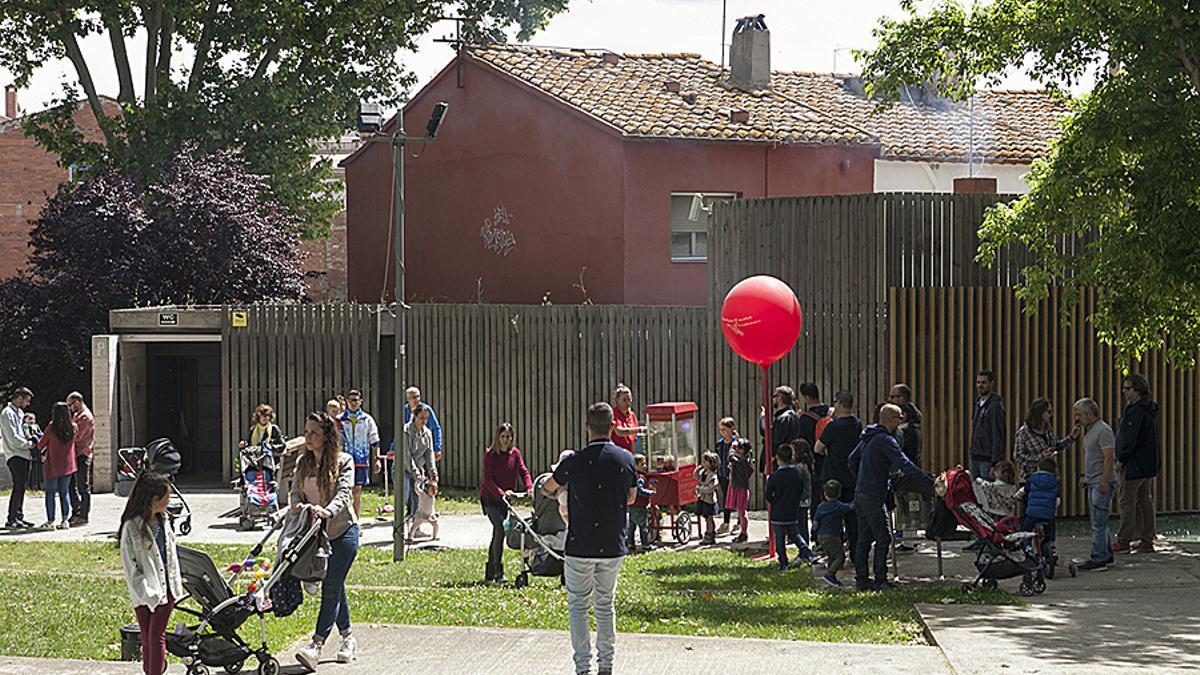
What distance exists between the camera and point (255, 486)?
19922mm

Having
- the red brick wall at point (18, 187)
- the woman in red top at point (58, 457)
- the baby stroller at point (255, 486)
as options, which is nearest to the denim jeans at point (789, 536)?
the baby stroller at point (255, 486)

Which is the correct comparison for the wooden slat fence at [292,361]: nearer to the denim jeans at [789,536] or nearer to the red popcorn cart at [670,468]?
the red popcorn cart at [670,468]

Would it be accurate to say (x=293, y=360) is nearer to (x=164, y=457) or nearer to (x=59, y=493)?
(x=59, y=493)

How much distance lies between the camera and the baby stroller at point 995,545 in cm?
1288

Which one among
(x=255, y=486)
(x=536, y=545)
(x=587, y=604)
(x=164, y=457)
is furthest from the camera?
(x=255, y=486)

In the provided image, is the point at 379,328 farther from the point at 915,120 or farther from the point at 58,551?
the point at 915,120

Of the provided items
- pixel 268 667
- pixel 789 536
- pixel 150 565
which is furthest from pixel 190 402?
pixel 150 565

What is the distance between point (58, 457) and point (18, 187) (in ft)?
102

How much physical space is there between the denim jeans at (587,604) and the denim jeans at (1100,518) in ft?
20.7

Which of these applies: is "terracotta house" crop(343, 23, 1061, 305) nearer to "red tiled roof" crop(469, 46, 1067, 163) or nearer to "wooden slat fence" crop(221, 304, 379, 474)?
"red tiled roof" crop(469, 46, 1067, 163)

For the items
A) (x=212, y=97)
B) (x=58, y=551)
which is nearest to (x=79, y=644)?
(x=58, y=551)

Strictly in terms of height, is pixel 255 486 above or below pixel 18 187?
below

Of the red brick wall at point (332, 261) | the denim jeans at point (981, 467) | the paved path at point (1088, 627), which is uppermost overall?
the red brick wall at point (332, 261)

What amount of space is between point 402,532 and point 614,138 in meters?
12.5
